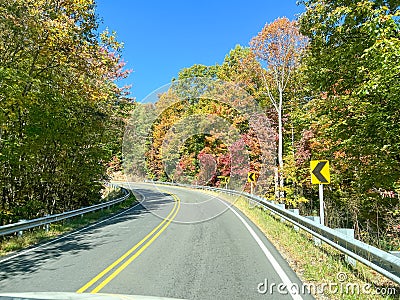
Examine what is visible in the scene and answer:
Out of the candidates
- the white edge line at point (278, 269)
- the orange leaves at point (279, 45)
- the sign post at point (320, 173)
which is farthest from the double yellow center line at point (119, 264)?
the orange leaves at point (279, 45)

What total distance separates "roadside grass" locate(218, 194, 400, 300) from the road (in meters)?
0.29

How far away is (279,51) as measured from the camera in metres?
23.8

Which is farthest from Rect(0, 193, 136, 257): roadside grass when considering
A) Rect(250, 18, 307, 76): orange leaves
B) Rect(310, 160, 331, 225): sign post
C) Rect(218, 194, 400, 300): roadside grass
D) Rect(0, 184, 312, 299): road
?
Rect(250, 18, 307, 76): orange leaves

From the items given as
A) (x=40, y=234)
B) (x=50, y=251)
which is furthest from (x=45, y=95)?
(x=50, y=251)

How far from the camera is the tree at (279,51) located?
23.0 metres

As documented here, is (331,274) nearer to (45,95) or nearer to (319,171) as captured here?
(319,171)

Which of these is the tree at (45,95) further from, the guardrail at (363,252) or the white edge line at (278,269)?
the guardrail at (363,252)

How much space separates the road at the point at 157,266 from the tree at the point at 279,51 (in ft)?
52.0

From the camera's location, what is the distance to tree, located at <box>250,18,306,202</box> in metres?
23.0

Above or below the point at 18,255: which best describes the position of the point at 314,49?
above

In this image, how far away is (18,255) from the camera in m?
7.66

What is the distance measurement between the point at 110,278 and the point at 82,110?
11175mm

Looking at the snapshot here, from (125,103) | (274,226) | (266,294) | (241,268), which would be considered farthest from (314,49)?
(125,103)

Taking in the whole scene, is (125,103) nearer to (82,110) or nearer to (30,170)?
(82,110)
